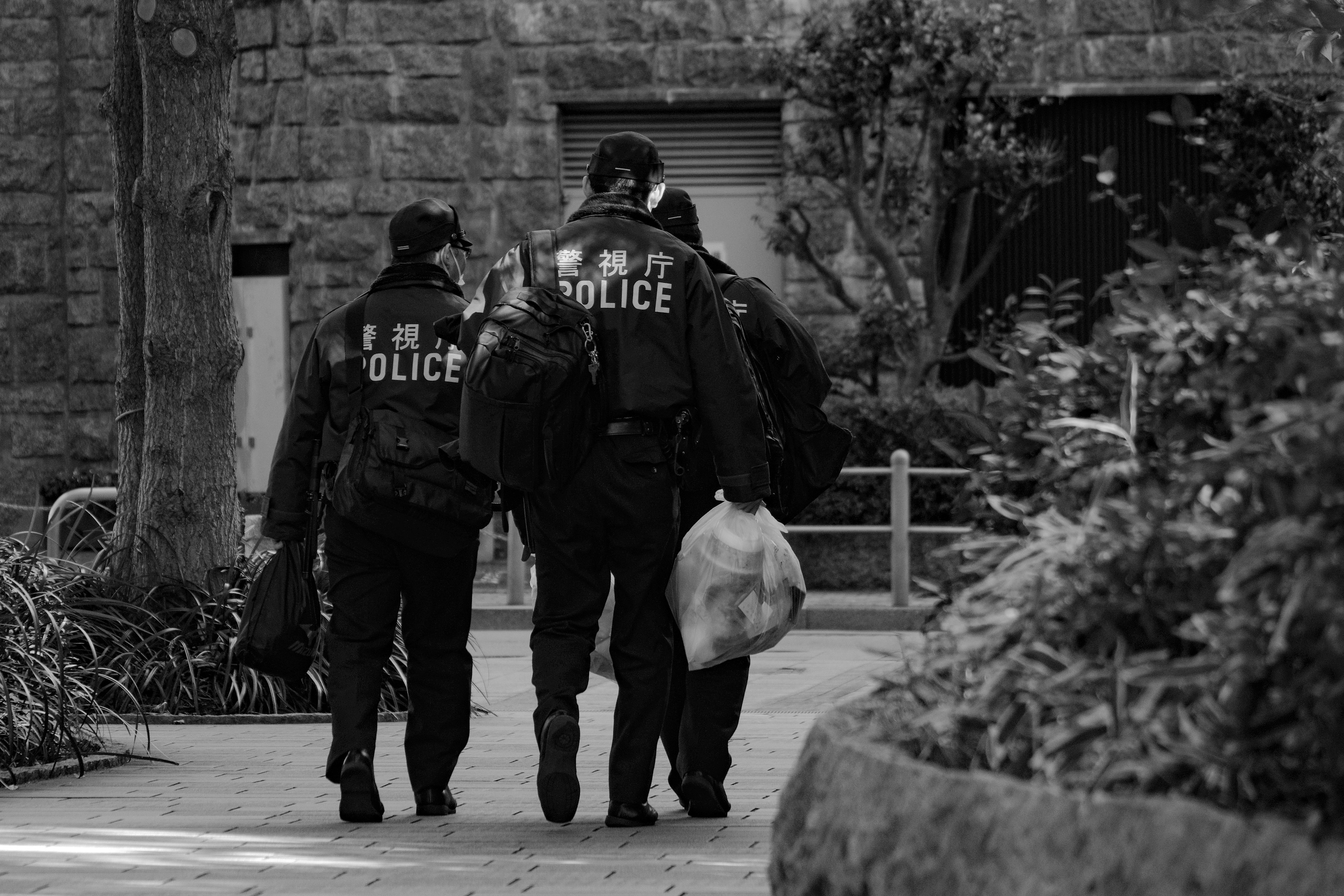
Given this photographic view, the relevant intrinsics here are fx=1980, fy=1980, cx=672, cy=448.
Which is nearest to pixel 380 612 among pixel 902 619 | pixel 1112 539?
pixel 1112 539

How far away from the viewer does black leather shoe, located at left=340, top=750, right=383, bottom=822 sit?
5.66 metres

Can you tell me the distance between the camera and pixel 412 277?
609 cm

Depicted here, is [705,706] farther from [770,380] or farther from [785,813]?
[785,813]

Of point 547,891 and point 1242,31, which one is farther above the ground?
point 1242,31

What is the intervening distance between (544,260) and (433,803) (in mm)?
1628

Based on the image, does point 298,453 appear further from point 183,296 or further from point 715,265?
point 183,296

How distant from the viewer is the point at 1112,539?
297 centimetres

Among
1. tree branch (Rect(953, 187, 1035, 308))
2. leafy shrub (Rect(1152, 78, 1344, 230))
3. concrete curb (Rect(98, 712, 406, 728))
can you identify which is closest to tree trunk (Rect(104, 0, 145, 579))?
concrete curb (Rect(98, 712, 406, 728))

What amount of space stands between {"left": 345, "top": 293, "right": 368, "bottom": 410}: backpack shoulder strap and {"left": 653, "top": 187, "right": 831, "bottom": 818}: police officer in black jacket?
1.00 m

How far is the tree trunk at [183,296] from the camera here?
895 cm

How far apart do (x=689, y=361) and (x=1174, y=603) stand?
2810mm

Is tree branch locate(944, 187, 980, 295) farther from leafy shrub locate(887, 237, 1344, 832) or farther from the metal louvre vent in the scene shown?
leafy shrub locate(887, 237, 1344, 832)

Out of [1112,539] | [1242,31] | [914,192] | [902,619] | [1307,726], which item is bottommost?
[902,619]

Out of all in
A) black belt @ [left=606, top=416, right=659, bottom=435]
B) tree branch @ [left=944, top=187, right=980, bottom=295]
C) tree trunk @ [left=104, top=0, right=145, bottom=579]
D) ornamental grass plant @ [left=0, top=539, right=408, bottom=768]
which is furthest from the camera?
tree branch @ [left=944, top=187, right=980, bottom=295]
